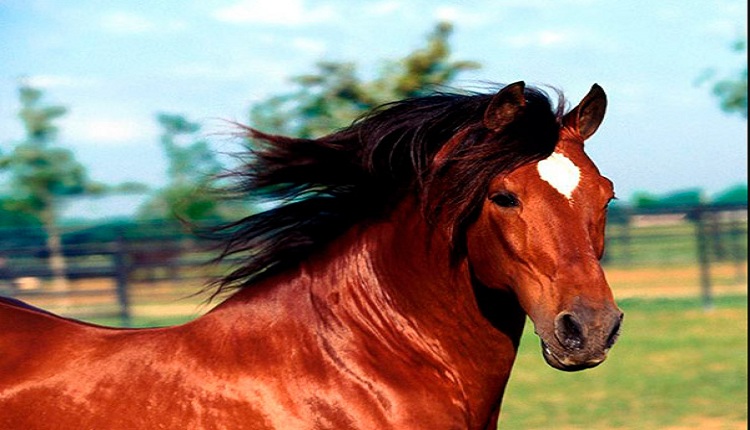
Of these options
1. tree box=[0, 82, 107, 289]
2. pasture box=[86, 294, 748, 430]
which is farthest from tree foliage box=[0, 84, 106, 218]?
pasture box=[86, 294, 748, 430]

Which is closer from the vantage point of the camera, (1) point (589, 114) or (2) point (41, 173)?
(1) point (589, 114)

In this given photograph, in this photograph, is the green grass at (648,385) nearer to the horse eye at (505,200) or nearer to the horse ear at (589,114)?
the horse ear at (589,114)

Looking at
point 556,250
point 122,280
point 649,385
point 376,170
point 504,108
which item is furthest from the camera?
point 122,280

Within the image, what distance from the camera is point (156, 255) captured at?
16.9 metres

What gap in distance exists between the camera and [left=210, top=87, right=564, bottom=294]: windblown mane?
2.87 meters

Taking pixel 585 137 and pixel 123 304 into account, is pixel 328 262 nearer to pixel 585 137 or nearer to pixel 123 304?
pixel 585 137

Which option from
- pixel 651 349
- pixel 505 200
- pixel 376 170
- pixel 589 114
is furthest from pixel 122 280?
pixel 505 200

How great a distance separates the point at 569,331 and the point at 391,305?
0.67 m

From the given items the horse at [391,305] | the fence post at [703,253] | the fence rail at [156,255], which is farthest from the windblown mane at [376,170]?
the fence post at [703,253]

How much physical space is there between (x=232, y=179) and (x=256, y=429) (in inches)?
36.6

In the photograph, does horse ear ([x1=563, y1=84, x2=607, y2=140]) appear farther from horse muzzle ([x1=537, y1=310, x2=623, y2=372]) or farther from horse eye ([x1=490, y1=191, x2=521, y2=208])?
horse muzzle ([x1=537, y1=310, x2=623, y2=372])

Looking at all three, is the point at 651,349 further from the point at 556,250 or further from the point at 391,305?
the point at 556,250

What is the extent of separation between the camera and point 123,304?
1630cm

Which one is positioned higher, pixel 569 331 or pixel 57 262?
pixel 569 331
